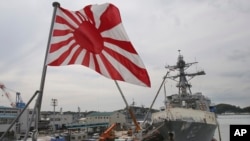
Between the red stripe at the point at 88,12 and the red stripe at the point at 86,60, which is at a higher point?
the red stripe at the point at 88,12

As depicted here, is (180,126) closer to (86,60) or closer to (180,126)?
(180,126)

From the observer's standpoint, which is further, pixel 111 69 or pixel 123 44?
pixel 123 44

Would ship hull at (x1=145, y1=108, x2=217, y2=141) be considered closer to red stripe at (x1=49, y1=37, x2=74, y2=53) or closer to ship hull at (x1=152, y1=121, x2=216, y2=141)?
ship hull at (x1=152, y1=121, x2=216, y2=141)

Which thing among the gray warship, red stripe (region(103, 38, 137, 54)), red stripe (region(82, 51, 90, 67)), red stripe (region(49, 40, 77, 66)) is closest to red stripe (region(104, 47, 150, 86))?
red stripe (region(103, 38, 137, 54))

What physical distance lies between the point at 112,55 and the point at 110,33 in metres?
0.65

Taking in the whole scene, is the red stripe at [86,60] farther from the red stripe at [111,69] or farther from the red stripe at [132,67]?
the red stripe at [132,67]

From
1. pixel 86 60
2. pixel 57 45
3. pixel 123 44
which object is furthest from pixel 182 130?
pixel 57 45

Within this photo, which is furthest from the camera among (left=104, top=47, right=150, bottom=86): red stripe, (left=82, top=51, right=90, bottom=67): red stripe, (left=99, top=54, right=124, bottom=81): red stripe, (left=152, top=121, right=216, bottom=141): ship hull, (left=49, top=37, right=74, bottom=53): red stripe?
(left=152, top=121, right=216, bottom=141): ship hull

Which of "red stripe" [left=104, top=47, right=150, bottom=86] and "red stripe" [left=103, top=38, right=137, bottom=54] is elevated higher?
"red stripe" [left=103, top=38, right=137, bottom=54]

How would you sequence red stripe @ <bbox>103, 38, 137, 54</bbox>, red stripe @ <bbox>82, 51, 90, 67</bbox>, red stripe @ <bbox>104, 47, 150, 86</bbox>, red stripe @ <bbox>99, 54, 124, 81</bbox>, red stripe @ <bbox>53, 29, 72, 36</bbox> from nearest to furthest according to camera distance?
red stripe @ <bbox>53, 29, 72, 36</bbox> < red stripe @ <bbox>82, 51, 90, 67</bbox> < red stripe @ <bbox>99, 54, 124, 81</bbox> < red stripe @ <bbox>104, 47, 150, 86</bbox> < red stripe @ <bbox>103, 38, 137, 54</bbox>

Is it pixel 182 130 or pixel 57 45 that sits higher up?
pixel 57 45

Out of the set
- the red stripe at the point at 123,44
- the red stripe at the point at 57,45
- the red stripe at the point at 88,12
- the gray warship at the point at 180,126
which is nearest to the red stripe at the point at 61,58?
the red stripe at the point at 57,45

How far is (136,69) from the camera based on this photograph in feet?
27.2

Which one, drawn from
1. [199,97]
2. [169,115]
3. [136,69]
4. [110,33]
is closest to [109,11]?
[110,33]
